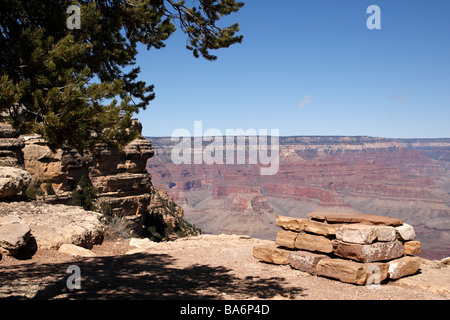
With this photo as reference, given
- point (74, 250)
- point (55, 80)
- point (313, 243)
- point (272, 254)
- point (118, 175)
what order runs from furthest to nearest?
point (118, 175), point (74, 250), point (272, 254), point (313, 243), point (55, 80)

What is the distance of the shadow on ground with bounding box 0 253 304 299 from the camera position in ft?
20.1

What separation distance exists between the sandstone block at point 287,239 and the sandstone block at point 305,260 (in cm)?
36

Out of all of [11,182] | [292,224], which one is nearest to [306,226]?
[292,224]

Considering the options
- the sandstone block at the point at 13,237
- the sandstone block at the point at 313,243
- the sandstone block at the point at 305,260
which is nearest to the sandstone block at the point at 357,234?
the sandstone block at the point at 313,243

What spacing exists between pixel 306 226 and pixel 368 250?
5.51 feet

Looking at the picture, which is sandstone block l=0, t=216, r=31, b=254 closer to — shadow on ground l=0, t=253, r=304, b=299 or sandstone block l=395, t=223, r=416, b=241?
shadow on ground l=0, t=253, r=304, b=299

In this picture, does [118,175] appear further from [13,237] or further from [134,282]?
[134,282]

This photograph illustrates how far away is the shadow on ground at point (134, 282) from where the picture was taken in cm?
613

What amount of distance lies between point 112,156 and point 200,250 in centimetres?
2388

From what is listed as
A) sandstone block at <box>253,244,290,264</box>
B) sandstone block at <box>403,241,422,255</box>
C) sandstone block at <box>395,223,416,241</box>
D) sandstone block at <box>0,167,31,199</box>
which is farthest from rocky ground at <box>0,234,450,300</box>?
sandstone block at <box>0,167,31,199</box>

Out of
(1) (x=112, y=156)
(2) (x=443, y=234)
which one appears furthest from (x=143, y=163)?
(2) (x=443, y=234)

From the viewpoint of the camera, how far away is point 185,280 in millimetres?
7668

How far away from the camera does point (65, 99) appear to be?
257 inches

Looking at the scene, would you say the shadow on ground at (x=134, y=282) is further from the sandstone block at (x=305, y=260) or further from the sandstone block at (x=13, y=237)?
the sandstone block at (x=305, y=260)
